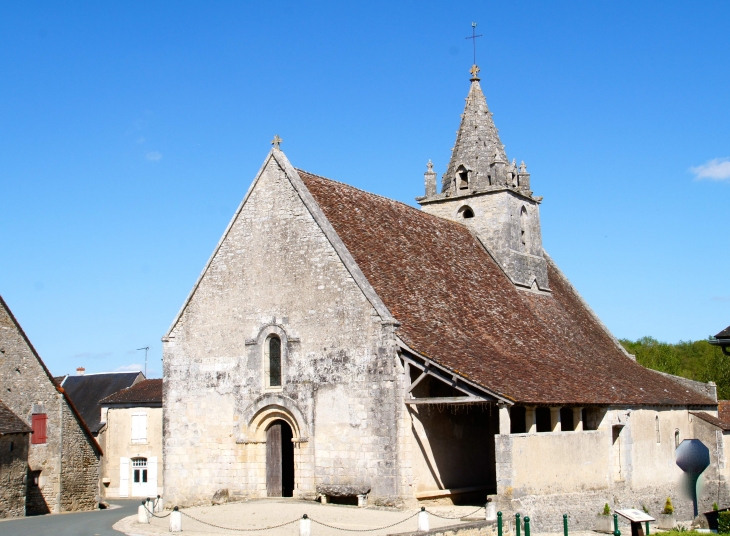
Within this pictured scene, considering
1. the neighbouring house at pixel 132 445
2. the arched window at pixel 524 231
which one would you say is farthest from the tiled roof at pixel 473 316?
the neighbouring house at pixel 132 445

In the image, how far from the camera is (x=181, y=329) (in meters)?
23.5

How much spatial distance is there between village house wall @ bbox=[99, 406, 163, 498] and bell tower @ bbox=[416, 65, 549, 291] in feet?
51.1

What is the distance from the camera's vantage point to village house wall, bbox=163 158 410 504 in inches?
790

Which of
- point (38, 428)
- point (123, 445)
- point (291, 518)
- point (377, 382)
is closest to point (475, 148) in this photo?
point (377, 382)

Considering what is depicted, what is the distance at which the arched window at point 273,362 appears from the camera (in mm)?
21859

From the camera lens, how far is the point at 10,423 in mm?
24484

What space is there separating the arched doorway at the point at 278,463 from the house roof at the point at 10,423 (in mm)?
7285

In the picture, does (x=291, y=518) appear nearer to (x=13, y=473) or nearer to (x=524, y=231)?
(x=13, y=473)

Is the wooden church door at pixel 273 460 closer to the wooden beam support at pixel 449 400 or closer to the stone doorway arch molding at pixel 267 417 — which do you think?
the stone doorway arch molding at pixel 267 417

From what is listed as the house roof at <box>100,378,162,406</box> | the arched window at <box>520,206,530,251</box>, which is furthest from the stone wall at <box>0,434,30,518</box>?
the arched window at <box>520,206,530,251</box>

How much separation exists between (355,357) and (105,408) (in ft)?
69.8

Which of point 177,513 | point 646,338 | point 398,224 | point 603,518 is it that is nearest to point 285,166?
point 398,224

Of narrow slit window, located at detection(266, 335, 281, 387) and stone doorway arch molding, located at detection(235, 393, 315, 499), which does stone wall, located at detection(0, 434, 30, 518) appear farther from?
narrow slit window, located at detection(266, 335, 281, 387)

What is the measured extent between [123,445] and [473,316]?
20510mm
